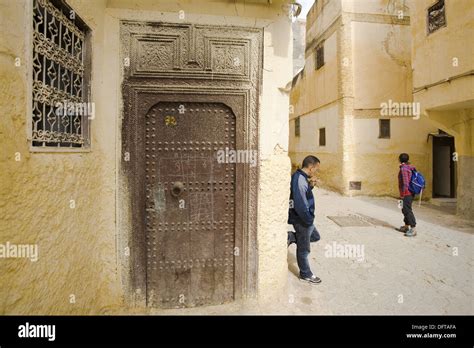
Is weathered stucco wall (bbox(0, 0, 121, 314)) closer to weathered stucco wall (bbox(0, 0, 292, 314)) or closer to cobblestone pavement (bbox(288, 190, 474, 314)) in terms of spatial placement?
weathered stucco wall (bbox(0, 0, 292, 314))

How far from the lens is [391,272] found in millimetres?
3861

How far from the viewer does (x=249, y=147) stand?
9.73 feet

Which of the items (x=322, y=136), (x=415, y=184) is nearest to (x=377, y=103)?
(x=322, y=136)

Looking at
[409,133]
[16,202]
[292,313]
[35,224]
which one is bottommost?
[292,313]

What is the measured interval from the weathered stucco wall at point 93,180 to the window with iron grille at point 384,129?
29.1ft

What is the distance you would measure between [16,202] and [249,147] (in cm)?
212

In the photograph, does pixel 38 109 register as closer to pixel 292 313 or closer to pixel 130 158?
pixel 130 158

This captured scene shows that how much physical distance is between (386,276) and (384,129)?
26.9 feet

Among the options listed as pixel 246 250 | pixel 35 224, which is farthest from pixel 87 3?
pixel 246 250

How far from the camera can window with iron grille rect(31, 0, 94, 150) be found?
1883 millimetres

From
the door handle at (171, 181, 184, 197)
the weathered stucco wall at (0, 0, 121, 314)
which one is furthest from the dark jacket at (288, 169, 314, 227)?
the weathered stucco wall at (0, 0, 121, 314)

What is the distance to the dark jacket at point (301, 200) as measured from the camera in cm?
329
